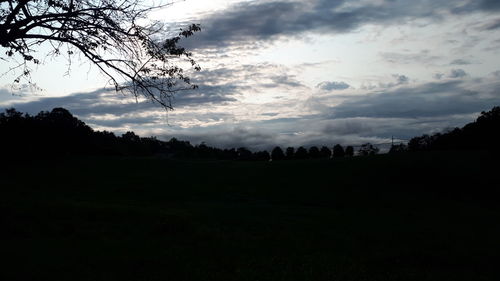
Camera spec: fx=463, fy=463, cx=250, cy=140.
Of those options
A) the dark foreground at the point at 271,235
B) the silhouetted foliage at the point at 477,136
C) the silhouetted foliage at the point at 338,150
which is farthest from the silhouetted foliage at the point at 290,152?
the dark foreground at the point at 271,235

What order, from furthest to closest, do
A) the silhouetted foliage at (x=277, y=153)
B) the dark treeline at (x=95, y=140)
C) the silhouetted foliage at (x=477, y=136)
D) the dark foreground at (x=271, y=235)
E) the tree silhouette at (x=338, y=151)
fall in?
the tree silhouette at (x=338, y=151), the silhouetted foliage at (x=277, y=153), the dark treeline at (x=95, y=140), the silhouetted foliage at (x=477, y=136), the dark foreground at (x=271, y=235)

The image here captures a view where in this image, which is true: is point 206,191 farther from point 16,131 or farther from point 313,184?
point 16,131

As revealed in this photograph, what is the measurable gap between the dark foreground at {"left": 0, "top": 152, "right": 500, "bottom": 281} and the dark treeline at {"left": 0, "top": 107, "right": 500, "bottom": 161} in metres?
24.7

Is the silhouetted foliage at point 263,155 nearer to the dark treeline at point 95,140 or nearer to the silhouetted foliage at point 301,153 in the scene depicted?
the dark treeline at point 95,140

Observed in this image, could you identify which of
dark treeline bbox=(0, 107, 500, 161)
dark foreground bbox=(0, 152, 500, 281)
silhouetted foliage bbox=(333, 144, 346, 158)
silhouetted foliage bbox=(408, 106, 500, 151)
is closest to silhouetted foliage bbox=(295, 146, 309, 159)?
dark treeline bbox=(0, 107, 500, 161)

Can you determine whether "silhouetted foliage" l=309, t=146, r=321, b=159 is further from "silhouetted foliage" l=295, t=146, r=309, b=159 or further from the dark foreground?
the dark foreground

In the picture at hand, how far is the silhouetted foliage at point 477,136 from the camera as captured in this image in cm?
6844

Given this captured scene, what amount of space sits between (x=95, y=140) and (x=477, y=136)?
74451mm

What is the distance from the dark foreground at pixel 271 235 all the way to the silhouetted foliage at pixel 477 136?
54.8ft

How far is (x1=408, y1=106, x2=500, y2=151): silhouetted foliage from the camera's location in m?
68.4

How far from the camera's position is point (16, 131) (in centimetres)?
8131

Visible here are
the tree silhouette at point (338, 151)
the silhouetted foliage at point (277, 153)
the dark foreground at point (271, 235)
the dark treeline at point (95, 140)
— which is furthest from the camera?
the tree silhouette at point (338, 151)

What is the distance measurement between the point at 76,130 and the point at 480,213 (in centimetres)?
7978

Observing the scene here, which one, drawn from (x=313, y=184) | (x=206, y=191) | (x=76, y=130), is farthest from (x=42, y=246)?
(x=76, y=130)
